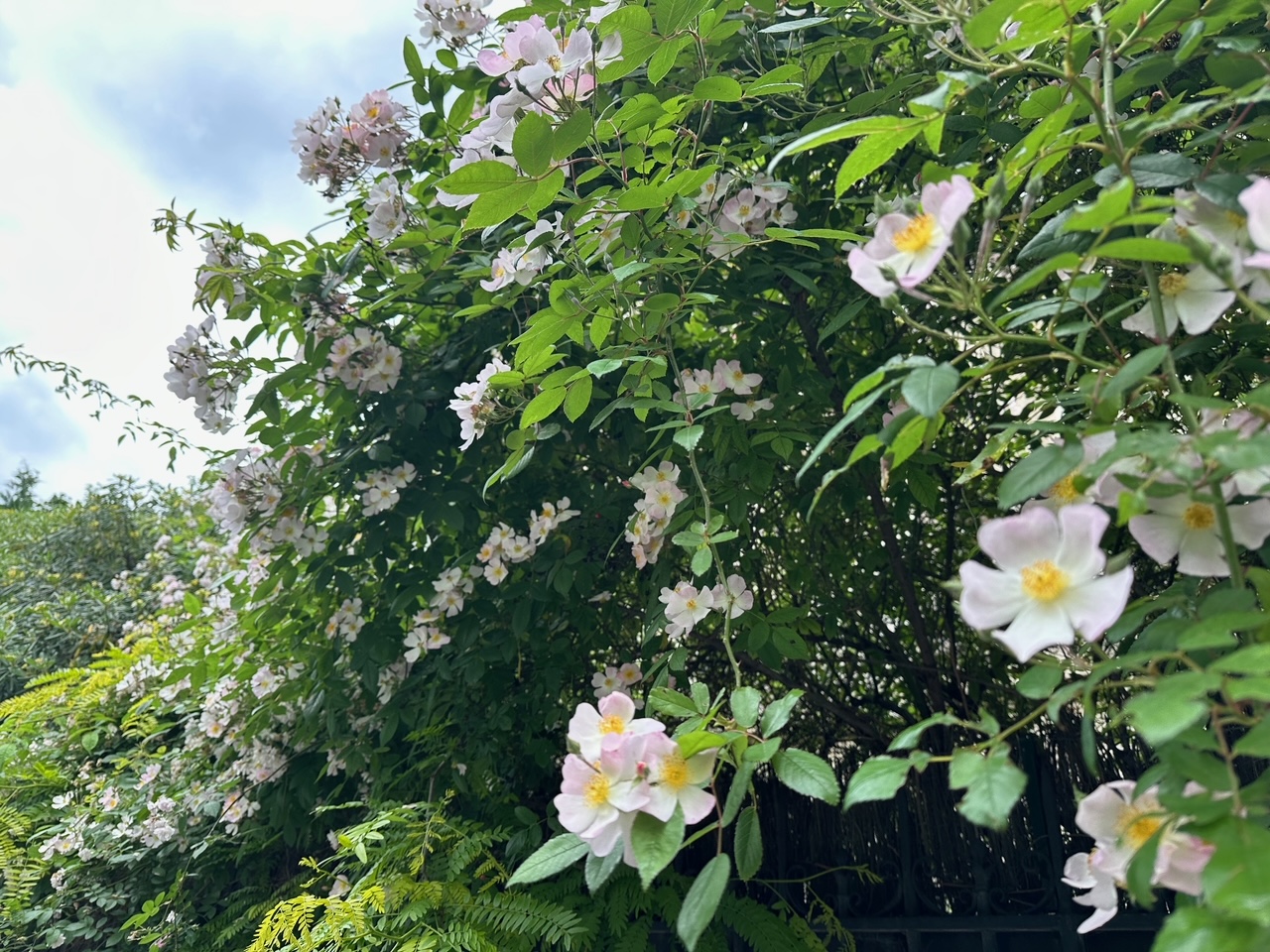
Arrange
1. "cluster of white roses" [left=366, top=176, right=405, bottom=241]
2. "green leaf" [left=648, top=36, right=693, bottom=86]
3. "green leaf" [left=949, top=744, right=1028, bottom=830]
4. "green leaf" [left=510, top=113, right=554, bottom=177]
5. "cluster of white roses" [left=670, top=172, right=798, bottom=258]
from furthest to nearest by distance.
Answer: "cluster of white roses" [left=366, top=176, right=405, bottom=241], "cluster of white roses" [left=670, top=172, right=798, bottom=258], "green leaf" [left=648, top=36, right=693, bottom=86], "green leaf" [left=510, top=113, right=554, bottom=177], "green leaf" [left=949, top=744, right=1028, bottom=830]

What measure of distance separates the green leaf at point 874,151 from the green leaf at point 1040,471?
1.03 ft

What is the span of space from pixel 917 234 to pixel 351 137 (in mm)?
1671

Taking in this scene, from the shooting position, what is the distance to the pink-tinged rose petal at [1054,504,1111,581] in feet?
1.94

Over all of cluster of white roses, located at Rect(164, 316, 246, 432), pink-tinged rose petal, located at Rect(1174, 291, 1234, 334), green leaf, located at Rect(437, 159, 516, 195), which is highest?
cluster of white roses, located at Rect(164, 316, 246, 432)

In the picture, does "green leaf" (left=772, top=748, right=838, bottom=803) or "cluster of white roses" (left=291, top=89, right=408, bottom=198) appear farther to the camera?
"cluster of white roses" (left=291, top=89, right=408, bottom=198)

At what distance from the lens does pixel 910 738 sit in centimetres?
66

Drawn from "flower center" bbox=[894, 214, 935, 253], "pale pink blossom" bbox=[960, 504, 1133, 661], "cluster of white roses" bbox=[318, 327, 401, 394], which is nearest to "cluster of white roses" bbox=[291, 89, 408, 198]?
"cluster of white roses" bbox=[318, 327, 401, 394]

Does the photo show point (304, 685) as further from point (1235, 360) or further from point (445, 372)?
point (1235, 360)

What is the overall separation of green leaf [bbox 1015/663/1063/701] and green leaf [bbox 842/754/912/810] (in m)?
0.11

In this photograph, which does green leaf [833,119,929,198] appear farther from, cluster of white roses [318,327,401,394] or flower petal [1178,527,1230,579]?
cluster of white roses [318,327,401,394]

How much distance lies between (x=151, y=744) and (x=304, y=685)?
1.51m

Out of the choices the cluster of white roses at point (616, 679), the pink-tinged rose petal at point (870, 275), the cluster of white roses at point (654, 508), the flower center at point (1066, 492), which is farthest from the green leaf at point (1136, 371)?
the cluster of white roses at point (616, 679)

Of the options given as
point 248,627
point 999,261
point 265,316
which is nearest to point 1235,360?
point 999,261

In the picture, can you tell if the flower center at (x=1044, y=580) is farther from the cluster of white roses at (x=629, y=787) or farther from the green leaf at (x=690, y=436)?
the green leaf at (x=690, y=436)
